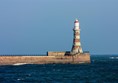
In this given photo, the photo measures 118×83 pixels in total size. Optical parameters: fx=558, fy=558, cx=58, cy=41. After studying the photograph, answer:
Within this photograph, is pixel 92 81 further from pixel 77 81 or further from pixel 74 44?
pixel 74 44

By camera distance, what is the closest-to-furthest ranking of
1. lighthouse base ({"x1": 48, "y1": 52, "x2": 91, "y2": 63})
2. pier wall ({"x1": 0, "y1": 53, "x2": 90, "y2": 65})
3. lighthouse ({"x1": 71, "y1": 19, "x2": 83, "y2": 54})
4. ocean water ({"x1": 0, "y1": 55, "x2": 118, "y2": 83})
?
ocean water ({"x1": 0, "y1": 55, "x2": 118, "y2": 83}), pier wall ({"x1": 0, "y1": 53, "x2": 90, "y2": 65}), lighthouse ({"x1": 71, "y1": 19, "x2": 83, "y2": 54}), lighthouse base ({"x1": 48, "y1": 52, "x2": 91, "y2": 63})

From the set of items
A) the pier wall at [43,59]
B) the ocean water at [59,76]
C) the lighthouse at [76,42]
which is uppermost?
the lighthouse at [76,42]

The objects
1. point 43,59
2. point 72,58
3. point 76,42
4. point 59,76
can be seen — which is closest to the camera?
point 59,76

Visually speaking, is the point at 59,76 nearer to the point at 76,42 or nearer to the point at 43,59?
the point at 76,42

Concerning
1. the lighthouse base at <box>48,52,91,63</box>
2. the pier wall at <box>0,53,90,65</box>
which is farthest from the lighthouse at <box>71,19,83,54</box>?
the pier wall at <box>0,53,90,65</box>

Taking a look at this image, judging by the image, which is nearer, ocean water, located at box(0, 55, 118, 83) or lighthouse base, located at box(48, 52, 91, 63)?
ocean water, located at box(0, 55, 118, 83)

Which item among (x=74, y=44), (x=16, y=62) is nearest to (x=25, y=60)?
(x=16, y=62)

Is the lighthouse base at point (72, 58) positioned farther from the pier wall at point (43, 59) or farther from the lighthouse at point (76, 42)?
the lighthouse at point (76, 42)

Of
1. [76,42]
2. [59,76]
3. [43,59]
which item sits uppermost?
[76,42]

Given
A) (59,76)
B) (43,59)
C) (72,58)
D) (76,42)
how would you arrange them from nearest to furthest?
(59,76)
(76,42)
(72,58)
(43,59)

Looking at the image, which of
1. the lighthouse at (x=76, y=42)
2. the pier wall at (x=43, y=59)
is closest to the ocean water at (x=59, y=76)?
the pier wall at (x=43, y=59)

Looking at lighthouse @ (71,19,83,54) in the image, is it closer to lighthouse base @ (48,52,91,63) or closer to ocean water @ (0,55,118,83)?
lighthouse base @ (48,52,91,63)

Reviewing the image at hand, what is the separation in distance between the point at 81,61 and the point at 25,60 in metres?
11.8

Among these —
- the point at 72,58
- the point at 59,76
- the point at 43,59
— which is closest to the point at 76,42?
the point at 72,58
